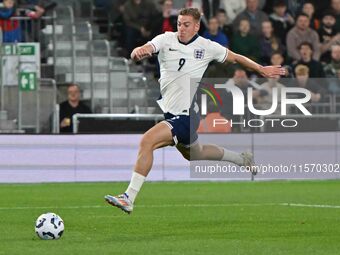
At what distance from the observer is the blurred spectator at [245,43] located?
89.6ft

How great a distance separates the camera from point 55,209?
16453mm

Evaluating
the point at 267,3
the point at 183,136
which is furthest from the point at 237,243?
the point at 267,3

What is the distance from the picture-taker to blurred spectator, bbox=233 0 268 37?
27.8 metres

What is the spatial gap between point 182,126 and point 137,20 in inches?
550

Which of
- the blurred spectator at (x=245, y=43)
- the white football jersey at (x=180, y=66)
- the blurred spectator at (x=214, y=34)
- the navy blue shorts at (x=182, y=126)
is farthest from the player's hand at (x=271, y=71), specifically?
the blurred spectator at (x=245, y=43)

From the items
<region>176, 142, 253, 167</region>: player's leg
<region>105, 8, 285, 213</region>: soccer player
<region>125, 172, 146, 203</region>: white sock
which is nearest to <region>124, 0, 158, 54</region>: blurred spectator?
<region>176, 142, 253, 167</region>: player's leg

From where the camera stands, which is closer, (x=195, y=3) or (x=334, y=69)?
(x=334, y=69)

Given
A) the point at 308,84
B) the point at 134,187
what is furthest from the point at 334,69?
the point at 134,187

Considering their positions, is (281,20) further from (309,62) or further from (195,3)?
(309,62)

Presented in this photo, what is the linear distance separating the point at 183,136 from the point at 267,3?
1548cm

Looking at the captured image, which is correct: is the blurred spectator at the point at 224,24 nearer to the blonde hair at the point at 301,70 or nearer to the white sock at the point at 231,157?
the blonde hair at the point at 301,70

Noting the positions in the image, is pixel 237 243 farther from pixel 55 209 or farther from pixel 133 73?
pixel 133 73

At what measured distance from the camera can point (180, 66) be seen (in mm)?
14266

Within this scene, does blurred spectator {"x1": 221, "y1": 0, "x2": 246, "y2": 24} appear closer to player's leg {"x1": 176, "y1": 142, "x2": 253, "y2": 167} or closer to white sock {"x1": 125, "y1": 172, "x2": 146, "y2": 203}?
player's leg {"x1": 176, "y1": 142, "x2": 253, "y2": 167}
